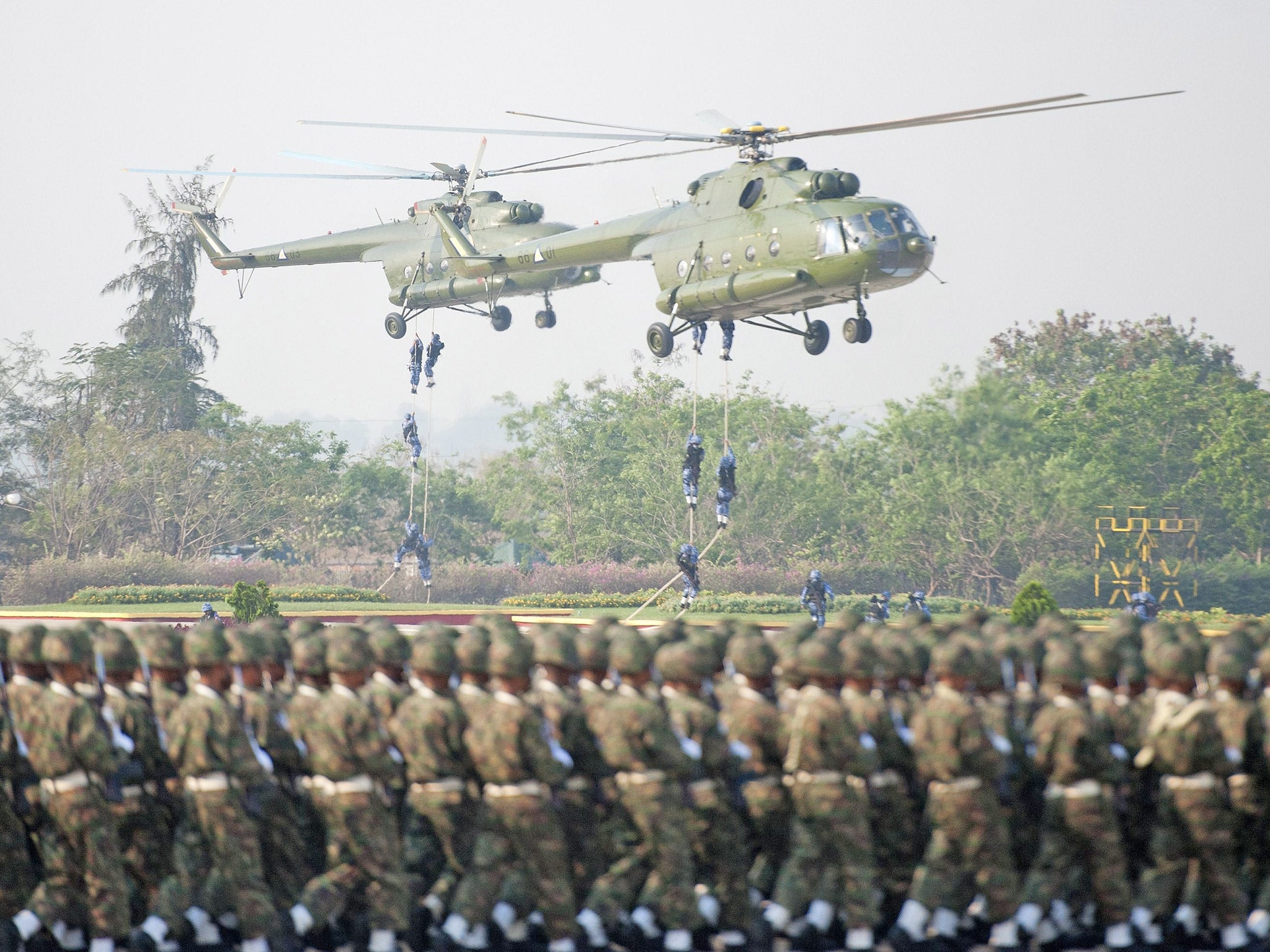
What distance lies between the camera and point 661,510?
4656cm

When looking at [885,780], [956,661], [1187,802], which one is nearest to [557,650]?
[885,780]

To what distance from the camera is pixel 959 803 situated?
723cm

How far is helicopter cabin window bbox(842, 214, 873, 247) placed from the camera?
21.3 meters

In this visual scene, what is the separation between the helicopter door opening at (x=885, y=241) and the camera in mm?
→ 21328

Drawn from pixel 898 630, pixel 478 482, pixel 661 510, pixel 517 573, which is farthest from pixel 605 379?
pixel 898 630

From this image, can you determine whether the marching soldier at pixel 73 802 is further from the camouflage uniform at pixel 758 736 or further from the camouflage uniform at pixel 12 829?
the camouflage uniform at pixel 758 736

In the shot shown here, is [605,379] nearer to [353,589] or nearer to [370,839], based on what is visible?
[353,589]

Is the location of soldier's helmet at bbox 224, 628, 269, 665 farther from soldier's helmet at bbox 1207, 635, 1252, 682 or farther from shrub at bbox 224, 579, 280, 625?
shrub at bbox 224, 579, 280, 625

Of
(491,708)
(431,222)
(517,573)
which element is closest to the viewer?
(491,708)

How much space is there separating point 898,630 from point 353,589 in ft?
98.9

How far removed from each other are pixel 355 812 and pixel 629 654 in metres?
1.57

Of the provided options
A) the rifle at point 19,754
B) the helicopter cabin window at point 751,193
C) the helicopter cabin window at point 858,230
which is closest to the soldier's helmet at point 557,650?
the rifle at point 19,754

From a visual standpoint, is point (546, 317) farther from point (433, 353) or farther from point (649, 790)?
point (649, 790)

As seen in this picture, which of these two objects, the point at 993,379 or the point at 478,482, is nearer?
the point at 993,379
